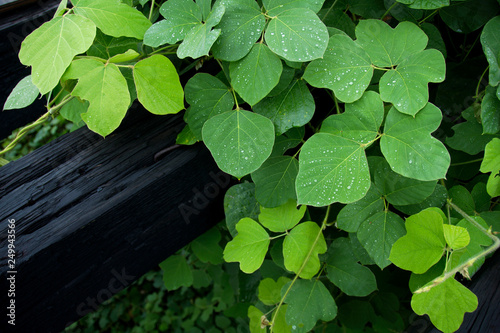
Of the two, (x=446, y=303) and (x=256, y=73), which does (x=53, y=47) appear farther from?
(x=446, y=303)

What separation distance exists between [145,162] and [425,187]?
2.16 feet

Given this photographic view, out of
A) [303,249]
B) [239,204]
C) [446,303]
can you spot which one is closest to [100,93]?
[239,204]

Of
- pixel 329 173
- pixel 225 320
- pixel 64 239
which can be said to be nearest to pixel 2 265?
pixel 64 239

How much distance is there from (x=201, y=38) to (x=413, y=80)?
0.45 m

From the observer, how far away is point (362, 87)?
76cm

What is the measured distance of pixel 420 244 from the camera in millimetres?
734

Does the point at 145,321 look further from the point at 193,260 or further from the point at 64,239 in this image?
the point at 64,239

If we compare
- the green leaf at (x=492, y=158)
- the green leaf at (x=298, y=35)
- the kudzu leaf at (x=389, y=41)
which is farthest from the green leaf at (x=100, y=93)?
the green leaf at (x=492, y=158)

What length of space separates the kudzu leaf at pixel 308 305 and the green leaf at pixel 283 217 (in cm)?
17

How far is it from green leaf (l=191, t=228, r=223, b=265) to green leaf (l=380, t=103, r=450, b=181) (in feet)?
2.63

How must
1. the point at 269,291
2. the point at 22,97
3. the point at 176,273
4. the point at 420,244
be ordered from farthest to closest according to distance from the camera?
the point at 176,273, the point at 269,291, the point at 22,97, the point at 420,244

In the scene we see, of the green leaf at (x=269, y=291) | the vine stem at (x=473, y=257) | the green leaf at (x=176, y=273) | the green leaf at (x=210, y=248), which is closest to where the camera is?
the vine stem at (x=473, y=257)

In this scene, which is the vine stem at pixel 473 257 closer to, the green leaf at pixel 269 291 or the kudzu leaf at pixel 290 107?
the kudzu leaf at pixel 290 107

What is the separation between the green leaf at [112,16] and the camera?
767mm
